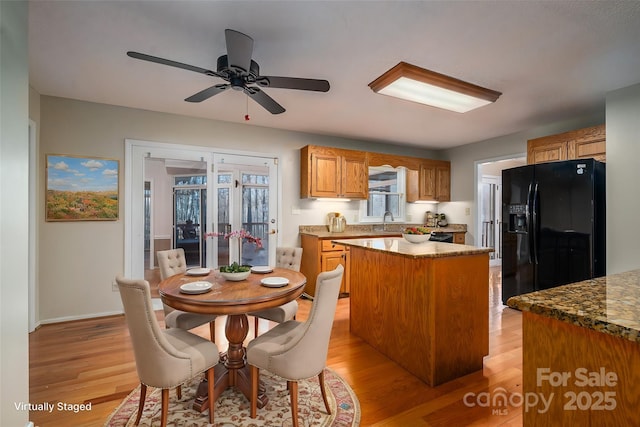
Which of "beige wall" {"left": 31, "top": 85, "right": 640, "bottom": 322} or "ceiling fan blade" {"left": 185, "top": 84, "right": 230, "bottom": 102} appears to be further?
"beige wall" {"left": 31, "top": 85, "right": 640, "bottom": 322}

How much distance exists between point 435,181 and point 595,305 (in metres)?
4.95

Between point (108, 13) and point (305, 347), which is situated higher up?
point (108, 13)

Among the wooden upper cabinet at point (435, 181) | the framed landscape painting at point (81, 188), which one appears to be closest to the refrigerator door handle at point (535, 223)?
the wooden upper cabinet at point (435, 181)

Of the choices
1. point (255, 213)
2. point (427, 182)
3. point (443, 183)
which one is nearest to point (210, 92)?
point (255, 213)

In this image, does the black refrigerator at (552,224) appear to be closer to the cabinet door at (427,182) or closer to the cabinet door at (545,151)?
the cabinet door at (545,151)

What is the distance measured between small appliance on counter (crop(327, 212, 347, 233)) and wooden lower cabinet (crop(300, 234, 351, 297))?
0.51 meters

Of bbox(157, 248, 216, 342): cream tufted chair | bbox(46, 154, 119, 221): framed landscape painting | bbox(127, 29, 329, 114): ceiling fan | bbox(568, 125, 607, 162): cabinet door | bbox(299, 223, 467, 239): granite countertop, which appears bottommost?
bbox(157, 248, 216, 342): cream tufted chair

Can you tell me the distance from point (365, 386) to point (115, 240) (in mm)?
3200

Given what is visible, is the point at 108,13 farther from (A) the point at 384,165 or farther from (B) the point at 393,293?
(A) the point at 384,165

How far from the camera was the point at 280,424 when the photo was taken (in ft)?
5.61

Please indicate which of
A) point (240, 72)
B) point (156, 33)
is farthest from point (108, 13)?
point (240, 72)

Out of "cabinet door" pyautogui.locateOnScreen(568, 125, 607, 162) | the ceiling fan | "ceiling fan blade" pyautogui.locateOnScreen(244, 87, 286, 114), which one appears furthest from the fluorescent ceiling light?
"cabinet door" pyautogui.locateOnScreen(568, 125, 607, 162)

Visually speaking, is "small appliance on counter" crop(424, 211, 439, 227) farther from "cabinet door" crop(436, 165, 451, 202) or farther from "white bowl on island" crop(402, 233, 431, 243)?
"white bowl on island" crop(402, 233, 431, 243)

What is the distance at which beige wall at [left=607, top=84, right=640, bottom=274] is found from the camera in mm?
2785
